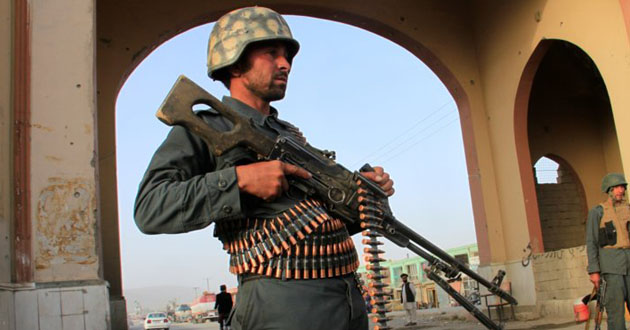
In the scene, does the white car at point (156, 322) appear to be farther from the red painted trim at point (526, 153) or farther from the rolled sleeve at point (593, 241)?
the rolled sleeve at point (593, 241)

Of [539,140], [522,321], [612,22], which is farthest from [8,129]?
[539,140]

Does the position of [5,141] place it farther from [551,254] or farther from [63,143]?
[551,254]

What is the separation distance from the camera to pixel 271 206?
2012 millimetres

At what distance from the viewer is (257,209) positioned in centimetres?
200

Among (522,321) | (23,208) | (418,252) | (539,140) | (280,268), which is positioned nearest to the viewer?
(280,268)

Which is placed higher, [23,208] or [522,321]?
[23,208]

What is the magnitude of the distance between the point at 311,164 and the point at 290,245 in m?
0.33

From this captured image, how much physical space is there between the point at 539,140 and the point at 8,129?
1286 centimetres

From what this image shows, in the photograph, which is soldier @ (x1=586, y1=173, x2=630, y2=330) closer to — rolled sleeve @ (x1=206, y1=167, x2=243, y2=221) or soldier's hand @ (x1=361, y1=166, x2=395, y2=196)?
soldier's hand @ (x1=361, y1=166, x2=395, y2=196)

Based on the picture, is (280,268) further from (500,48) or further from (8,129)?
(500,48)

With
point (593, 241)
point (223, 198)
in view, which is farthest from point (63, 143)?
point (593, 241)

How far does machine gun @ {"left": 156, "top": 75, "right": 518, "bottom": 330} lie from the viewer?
6.51 feet

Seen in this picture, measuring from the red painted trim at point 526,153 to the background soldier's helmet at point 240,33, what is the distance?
29.2ft

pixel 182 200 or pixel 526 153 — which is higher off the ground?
pixel 526 153
